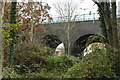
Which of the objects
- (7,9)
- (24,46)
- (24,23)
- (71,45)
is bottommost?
(71,45)

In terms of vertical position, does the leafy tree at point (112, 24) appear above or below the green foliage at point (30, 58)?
above

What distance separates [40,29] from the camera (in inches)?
298

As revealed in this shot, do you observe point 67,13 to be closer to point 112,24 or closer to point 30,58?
point 30,58

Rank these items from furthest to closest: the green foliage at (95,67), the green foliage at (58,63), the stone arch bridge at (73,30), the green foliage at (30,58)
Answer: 1. the stone arch bridge at (73,30)
2. the green foliage at (58,63)
3. the green foliage at (30,58)
4. the green foliage at (95,67)

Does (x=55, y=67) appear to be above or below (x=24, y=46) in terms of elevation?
below

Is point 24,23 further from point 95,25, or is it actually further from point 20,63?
point 95,25

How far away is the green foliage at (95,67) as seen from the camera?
2.75 m

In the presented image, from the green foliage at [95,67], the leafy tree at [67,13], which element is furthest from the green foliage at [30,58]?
the leafy tree at [67,13]

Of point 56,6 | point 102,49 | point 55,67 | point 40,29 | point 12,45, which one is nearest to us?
point 102,49

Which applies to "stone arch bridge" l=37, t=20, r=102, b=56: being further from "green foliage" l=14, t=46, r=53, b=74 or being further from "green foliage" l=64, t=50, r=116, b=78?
"green foliage" l=64, t=50, r=116, b=78

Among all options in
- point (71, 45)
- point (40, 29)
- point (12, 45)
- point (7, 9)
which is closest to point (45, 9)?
point (40, 29)

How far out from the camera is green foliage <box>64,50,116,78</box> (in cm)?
275

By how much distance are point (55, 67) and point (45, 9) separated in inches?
132

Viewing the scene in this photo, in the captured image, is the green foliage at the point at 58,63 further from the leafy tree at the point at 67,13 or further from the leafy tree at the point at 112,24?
the leafy tree at the point at 67,13
